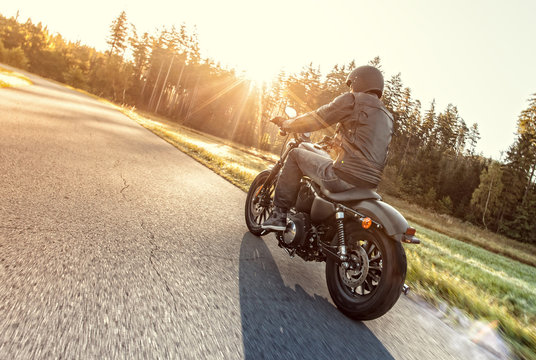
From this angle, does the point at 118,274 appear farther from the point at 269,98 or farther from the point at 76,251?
the point at 269,98

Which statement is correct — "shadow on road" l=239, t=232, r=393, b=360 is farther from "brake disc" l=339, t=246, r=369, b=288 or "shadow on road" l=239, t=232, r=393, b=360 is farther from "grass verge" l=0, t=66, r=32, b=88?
"grass verge" l=0, t=66, r=32, b=88

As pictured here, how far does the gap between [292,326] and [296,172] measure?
190 cm

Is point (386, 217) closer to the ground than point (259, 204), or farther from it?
farther from it

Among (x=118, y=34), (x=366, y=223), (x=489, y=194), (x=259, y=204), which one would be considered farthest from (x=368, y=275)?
(x=118, y=34)

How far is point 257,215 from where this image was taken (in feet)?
14.5

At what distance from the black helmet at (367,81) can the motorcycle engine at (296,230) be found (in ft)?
4.84

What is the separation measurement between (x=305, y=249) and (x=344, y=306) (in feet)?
2.46

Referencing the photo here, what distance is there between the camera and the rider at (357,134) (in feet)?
9.48

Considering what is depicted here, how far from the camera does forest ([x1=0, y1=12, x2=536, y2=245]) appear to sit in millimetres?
47500

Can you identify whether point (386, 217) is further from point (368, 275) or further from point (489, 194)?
point (489, 194)

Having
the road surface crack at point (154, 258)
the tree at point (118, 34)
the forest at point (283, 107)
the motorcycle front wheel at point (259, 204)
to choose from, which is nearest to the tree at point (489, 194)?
the forest at point (283, 107)

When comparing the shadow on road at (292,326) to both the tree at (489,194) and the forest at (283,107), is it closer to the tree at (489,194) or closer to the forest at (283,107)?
the forest at (283,107)

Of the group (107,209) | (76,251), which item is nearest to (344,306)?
(76,251)

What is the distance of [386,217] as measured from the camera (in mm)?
2520
